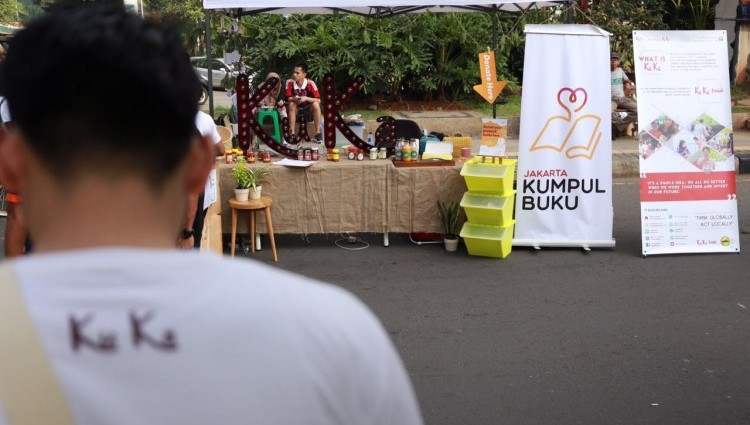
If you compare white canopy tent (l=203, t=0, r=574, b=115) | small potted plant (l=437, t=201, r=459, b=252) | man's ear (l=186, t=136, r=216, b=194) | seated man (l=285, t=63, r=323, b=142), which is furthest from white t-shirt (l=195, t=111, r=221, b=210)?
seated man (l=285, t=63, r=323, b=142)

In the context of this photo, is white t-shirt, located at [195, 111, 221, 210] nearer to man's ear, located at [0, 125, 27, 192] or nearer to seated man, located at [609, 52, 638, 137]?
man's ear, located at [0, 125, 27, 192]

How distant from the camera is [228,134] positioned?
787cm

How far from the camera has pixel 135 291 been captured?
108 centimetres

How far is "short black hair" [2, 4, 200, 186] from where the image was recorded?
113 cm

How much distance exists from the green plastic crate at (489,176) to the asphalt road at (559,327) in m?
0.58

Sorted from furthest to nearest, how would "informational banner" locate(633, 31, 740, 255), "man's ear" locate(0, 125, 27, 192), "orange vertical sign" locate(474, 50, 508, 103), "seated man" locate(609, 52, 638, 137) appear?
"seated man" locate(609, 52, 638, 137) → "orange vertical sign" locate(474, 50, 508, 103) → "informational banner" locate(633, 31, 740, 255) → "man's ear" locate(0, 125, 27, 192)

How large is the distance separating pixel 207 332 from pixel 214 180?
5.54 meters

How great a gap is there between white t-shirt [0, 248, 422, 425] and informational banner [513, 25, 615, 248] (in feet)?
Answer: 21.7

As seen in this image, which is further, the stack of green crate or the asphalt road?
the stack of green crate

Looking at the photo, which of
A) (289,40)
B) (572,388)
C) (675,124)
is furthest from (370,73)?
(572,388)

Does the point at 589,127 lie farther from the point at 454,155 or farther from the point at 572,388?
the point at 572,388

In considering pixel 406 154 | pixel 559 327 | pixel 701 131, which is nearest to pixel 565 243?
pixel 701 131

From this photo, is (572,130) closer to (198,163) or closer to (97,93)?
(198,163)

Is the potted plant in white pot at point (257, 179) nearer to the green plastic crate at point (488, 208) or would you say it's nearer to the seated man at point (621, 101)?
the green plastic crate at point (488, 208)
